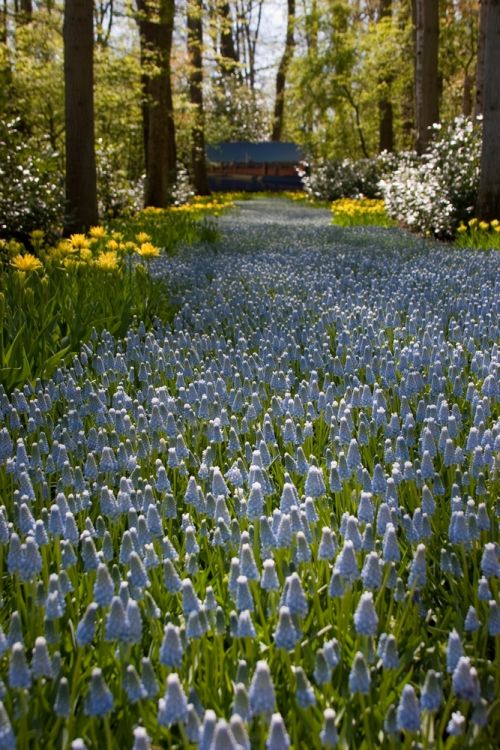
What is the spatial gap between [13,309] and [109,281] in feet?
3.41

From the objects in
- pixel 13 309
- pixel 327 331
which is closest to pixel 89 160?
pixel 13 309

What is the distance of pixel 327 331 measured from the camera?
4039 millimetres

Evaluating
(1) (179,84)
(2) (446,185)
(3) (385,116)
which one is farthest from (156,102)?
(1) (179,84)

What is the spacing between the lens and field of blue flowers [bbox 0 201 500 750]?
122cm

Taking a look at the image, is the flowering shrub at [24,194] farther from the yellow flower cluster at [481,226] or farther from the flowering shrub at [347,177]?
the flowering shrub at [347,177]

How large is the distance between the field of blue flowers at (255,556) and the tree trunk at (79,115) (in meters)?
6.17

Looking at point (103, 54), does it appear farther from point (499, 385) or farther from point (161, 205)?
point (499, 385)

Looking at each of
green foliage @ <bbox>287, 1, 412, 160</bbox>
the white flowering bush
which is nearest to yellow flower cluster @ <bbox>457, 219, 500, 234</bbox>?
the white flowering bush

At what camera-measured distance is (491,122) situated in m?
8.83

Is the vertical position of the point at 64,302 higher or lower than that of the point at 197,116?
lower

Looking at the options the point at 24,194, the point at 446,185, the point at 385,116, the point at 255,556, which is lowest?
the point at 255,556

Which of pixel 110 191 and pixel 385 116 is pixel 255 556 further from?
pixel 385 116

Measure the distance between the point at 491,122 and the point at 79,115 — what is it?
17.0 ft

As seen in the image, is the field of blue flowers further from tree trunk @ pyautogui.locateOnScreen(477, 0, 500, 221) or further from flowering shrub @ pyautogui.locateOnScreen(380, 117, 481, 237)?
flowering shrub @ pyautogui.locateOnScreen(380, 117, 481, 237)
